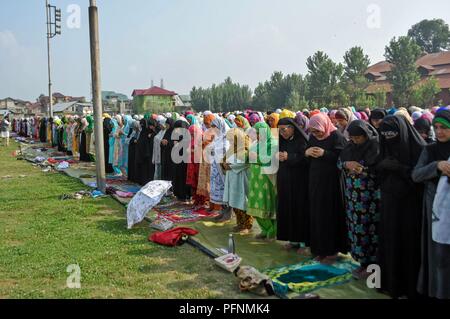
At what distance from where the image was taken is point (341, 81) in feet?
A: 164

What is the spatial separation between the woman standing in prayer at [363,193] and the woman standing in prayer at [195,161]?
363 cm

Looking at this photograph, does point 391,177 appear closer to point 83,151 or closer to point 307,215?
point 307,215

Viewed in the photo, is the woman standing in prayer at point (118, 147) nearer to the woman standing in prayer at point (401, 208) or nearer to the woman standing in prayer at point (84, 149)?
the woman standing in prayer at point (84, 149)

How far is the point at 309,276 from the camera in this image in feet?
14.8

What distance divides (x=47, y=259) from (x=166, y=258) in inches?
55.7

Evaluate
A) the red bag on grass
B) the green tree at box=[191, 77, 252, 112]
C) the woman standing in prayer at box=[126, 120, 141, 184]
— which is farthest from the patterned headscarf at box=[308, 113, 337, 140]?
the green tree at box=[191, 77, 252, 112]

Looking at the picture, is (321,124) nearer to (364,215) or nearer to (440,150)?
(364,215)

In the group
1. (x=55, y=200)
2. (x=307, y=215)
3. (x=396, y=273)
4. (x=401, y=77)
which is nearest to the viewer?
(x=396, y=273)

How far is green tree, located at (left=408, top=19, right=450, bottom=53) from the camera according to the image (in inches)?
3115

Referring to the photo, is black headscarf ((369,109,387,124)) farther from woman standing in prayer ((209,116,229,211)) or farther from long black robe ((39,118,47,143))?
long black robe ((39,118,47,143))

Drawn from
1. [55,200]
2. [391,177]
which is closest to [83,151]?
[55,200]

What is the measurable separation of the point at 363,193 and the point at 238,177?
89.7 inches

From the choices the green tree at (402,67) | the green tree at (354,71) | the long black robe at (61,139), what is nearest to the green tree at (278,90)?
the green tree at (354,71)

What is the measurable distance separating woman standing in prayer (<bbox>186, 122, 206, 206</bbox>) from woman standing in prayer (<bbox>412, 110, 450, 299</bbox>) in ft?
14.7
